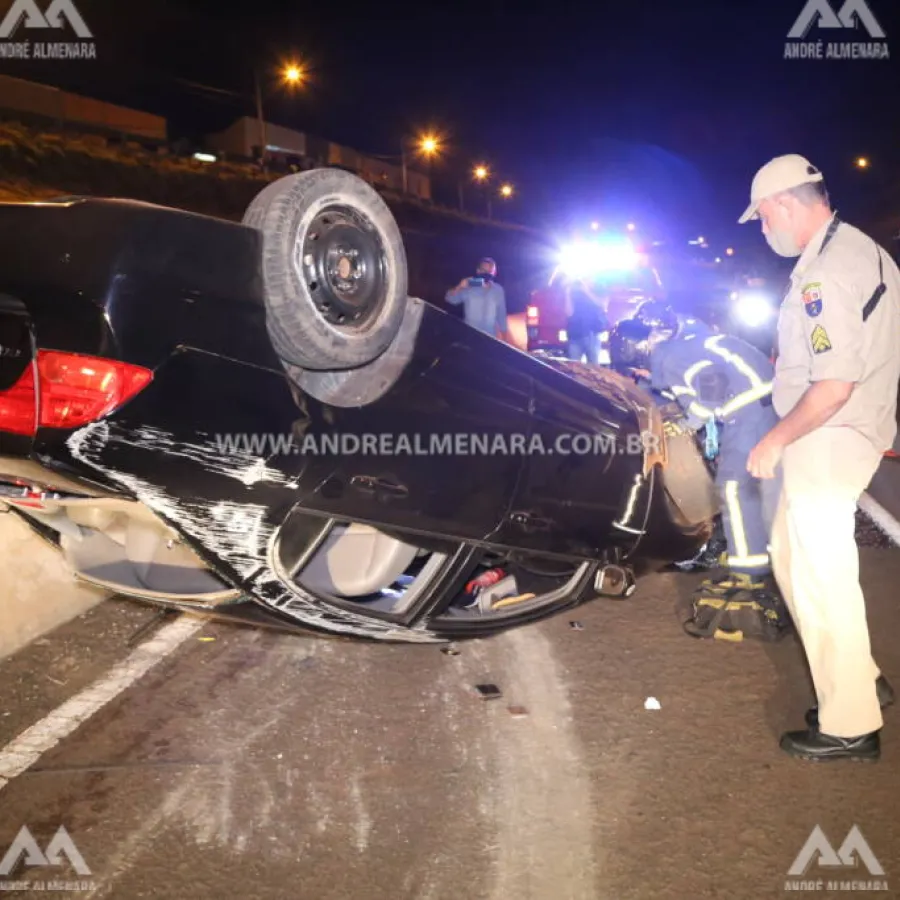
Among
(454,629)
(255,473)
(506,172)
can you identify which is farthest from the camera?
(506,172)

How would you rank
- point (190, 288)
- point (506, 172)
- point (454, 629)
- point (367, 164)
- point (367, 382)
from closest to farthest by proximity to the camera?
point (190, 288)
point (367, 382)
point (454, 629)
point (367, 164)
point (506, 172)

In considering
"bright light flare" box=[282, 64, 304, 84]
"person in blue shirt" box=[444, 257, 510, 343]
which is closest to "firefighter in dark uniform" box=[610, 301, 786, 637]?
"person in blue shirt" box=[444, 257, 510, 343]

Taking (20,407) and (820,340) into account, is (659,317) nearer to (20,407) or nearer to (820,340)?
(820,340)

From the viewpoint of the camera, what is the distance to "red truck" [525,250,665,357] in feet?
35.5

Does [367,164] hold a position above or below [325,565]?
above

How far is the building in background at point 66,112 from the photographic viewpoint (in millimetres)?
28703

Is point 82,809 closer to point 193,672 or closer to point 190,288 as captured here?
point 193,672

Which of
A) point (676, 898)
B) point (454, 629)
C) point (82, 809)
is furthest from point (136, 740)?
point (676, 898)

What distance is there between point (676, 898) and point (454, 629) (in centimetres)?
112

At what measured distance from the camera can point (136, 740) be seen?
2.99 m

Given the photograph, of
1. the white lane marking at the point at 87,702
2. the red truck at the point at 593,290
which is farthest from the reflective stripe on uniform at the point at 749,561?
the red truck at the point at 593,290

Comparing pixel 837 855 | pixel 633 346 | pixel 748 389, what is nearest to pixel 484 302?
pixel 633 346

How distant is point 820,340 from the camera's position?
2.64 metres

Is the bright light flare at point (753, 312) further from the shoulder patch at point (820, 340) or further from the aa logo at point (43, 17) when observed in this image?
the aa logo at point (43, 17)
